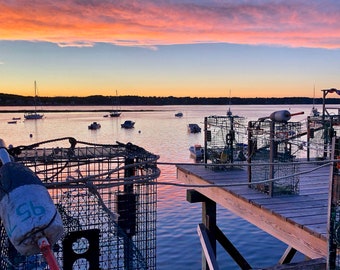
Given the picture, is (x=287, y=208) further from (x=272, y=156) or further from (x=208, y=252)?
(x=208, y=252)

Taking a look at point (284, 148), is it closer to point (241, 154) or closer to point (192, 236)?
point (241, 154)

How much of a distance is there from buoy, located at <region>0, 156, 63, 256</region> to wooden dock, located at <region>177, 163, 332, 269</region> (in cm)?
355

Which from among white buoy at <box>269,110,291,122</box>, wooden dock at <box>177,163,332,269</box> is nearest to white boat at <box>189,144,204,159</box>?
wooden dock at <box>177,163,332,269</box>

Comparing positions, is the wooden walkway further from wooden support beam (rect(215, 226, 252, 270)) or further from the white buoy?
the white buoy

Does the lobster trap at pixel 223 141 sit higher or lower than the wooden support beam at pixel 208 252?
higher

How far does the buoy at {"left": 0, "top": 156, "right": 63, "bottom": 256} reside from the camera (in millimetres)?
1429

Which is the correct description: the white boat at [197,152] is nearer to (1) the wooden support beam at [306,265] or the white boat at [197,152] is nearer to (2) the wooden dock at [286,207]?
(2) the wooden dock at [286,207]

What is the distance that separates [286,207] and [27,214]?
6.01m

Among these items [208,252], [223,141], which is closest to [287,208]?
[208,252]

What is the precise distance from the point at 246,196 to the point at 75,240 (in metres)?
5.04

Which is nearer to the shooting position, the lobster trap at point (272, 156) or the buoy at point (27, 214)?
the buoy at point (27, 214)

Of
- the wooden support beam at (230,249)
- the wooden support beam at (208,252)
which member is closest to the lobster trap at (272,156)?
the wooden support beam at (208,252)

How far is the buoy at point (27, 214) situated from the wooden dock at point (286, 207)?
11.6 feet

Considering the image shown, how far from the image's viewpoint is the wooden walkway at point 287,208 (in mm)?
5652
